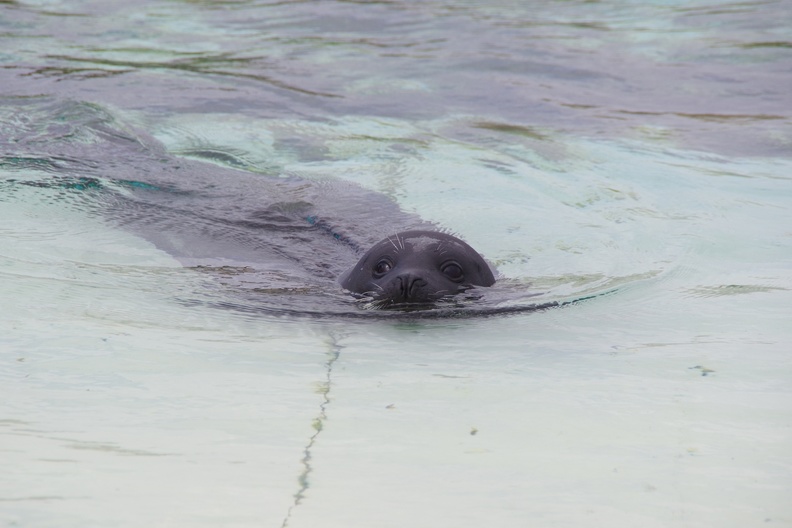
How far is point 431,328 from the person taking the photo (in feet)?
14.1

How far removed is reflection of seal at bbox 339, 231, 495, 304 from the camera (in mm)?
4496

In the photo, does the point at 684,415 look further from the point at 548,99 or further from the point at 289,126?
the point at 548,99

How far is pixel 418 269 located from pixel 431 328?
0.45m

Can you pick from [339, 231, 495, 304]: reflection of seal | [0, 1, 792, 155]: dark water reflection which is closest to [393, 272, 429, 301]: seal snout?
[339, 231, 495, 304]: reflection of seal

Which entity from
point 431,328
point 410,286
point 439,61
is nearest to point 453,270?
point 410,286

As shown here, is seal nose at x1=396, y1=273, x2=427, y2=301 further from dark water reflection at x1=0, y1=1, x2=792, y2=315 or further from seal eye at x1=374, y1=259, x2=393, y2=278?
seal eye at x1=374, y1=259, x2=393, y2=278

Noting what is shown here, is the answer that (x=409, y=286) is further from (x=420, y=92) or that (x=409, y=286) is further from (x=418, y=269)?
(x=420, y=92)

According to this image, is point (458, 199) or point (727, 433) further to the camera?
point (458, 199)

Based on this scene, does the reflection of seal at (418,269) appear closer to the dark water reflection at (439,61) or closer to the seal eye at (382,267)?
the seal eye at (382,267)

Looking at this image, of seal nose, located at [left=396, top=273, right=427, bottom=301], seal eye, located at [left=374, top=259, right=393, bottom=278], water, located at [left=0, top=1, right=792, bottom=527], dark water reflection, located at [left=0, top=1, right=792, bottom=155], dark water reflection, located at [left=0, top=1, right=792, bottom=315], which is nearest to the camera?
water, located at [left=0, top=1, right=792, bottom=527]

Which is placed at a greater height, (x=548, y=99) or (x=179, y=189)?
(x=548, y=99)

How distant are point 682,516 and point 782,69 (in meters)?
10.4

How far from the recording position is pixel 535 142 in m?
8.75

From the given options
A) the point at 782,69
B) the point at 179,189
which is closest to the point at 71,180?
the point at 179,189
